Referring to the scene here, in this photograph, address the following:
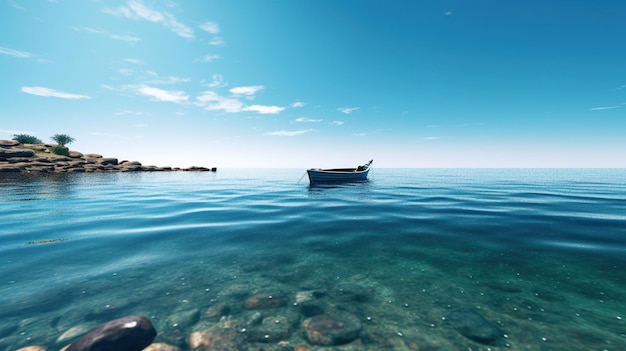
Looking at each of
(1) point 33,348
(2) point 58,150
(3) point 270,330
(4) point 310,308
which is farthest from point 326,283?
(2) point 58,150

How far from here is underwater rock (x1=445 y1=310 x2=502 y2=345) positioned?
14.6 feet

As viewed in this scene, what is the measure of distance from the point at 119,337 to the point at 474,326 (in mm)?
7029

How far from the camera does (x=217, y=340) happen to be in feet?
14.7

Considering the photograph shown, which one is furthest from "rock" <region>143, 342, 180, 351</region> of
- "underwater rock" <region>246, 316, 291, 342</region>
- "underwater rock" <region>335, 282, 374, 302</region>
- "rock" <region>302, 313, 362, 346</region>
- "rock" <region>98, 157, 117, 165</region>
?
"rock" <region>98, 157, 117, 165</region>

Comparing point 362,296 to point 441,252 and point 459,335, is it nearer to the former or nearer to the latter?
point 459,335

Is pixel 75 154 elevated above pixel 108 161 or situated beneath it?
elevated above

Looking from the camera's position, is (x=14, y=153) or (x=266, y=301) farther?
(x=14, y=153)

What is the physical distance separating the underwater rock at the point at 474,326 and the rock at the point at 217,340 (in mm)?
4417

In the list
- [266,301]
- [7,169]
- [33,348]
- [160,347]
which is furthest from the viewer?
[7,169]

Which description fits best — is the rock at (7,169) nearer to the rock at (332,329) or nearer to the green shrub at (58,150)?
the green shrub at (58,150)

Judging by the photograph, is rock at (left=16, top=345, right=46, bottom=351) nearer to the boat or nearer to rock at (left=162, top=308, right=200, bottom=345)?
rock at (left=162, top=308, right=200, bottom=345)

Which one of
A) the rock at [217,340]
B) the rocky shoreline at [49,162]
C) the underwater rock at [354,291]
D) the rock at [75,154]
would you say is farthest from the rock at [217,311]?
the rock at [75,154]

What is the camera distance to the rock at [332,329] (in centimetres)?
454

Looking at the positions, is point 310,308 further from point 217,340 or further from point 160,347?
point 160,347
